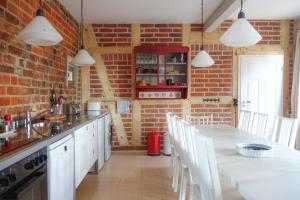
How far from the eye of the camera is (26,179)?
1.54 meters

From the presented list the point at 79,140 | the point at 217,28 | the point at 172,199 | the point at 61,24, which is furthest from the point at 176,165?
the point at 217,28

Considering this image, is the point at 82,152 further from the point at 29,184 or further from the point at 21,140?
the point at 29,184

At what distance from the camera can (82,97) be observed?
17.4 feet

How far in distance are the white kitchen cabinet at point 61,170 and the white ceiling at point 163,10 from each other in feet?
8.33

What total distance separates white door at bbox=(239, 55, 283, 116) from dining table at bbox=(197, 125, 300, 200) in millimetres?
2987

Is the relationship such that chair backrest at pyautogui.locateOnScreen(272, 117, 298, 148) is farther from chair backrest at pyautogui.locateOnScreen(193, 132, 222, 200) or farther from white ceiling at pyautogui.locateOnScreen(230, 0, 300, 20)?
white ceiling at pyautogui.locateOnScreen(230, 0, 300, 20)

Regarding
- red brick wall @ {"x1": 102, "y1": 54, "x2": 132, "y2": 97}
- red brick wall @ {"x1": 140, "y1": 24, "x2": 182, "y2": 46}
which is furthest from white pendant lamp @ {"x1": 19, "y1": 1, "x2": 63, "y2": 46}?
red brick wall @ {"x1": 140, "y1": 24, "x2": 182, "y2": 46}

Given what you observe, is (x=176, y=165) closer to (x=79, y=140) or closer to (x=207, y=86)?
(x=79, y=140)

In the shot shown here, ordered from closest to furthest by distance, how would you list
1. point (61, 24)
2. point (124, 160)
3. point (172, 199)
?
point (172, 199) → point (61, 24) → point (124, 160)

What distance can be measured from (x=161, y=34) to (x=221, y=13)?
4.86 feet

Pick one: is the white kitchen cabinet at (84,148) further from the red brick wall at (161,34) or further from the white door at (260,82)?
the white door at (260,82)

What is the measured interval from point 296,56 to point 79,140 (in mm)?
4318

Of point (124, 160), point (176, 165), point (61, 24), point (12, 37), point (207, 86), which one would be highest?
point (61, 24)

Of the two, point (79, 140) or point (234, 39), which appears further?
point (79, 140)
